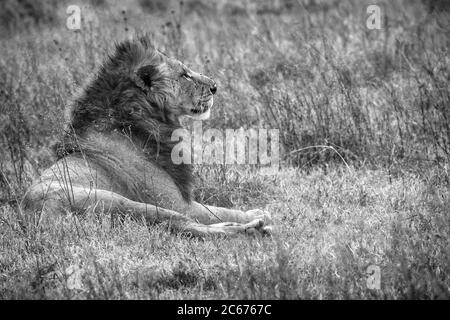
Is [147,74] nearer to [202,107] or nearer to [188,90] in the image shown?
[188,90]

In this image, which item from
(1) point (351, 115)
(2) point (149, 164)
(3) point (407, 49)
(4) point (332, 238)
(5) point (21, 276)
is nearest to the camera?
(5) point (21, 276)

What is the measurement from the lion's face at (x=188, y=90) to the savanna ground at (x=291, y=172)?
63cm

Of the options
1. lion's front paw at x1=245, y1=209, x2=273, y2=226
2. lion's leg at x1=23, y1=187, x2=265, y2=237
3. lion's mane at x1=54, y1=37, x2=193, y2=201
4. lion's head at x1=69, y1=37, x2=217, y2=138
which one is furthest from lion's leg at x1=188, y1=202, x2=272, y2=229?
lion's head at x1=69, y1=37, x2=217, y2=138

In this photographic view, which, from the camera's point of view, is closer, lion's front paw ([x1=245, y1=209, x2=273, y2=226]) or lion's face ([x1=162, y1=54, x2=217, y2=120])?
lion's front paw ([x1=245, y1=209, x2=273, y2=226])

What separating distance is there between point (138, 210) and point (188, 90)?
125 cm

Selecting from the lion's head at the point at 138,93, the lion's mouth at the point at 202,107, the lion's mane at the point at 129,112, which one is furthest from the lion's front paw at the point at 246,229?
the lion's mouth at the point at 202,107

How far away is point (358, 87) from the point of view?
7406 mm

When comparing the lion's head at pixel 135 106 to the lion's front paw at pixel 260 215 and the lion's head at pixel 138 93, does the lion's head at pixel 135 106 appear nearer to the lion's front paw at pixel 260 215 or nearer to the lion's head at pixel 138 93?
the lion's head at pixel 138 93

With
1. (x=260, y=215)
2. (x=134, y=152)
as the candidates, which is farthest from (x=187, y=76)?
(x=260, y=215)

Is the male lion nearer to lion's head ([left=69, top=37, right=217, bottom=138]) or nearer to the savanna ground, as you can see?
lion's head ([left=69, top=37, right=217, bottom=138])

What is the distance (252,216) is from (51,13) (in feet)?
27.4

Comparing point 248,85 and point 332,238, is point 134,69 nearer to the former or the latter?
point 332,238

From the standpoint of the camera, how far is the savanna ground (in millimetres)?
3932
